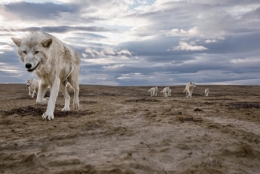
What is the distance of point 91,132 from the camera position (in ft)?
18.5

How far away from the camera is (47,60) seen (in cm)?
747

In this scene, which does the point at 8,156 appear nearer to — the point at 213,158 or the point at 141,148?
the point at 141,148

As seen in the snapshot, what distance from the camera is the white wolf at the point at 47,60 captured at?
23.4 feet

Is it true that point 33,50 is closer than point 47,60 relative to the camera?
Yes

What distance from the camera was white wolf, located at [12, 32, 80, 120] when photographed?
7.14 metres

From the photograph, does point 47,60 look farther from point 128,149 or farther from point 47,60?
point 128,149

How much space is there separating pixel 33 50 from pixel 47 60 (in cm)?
49

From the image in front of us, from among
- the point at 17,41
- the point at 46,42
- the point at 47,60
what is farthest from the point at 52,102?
the point at 17,41

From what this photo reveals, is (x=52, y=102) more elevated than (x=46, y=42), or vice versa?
(x=46, y=42)

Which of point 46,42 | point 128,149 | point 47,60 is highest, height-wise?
point 46,42

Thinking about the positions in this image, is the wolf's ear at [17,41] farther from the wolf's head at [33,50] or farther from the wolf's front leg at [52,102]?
the wolf's front leg at [52,102]

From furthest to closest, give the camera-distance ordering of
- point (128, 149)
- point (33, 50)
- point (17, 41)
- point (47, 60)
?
point (47, 60) → point (17, 41) → point (33, 50) → point (128, 149)

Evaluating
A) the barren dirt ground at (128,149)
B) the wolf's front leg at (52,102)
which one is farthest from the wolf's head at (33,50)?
the barren dirt ground at (128,149)

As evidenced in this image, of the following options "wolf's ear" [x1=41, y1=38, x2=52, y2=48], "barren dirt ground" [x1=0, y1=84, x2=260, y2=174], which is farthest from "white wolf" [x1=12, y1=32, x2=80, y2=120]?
"barren dirt ground" [x1=0, y1=84, x2=260, y2=174]
